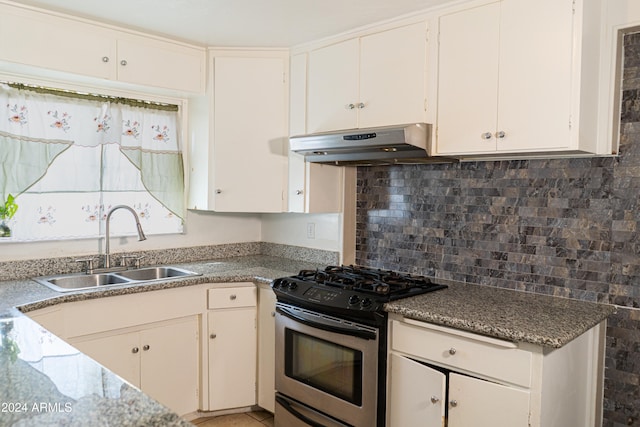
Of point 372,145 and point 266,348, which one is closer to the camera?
point 372,145

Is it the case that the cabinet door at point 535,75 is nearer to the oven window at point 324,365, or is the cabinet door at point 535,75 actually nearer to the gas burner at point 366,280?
the gas burner at point 366,280

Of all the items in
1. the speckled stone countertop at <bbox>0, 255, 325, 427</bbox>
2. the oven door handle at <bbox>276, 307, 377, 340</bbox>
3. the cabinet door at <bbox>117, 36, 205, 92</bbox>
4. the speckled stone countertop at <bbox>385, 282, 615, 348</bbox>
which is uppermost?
the cabinet door at <bbox>117, 36, 205, 92</bbox>

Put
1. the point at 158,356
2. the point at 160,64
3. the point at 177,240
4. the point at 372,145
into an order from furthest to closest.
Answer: the point at 177,240
the point at 160,64
the point at 158,356
the point at 372,145

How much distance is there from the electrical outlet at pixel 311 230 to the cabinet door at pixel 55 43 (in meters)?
1.52

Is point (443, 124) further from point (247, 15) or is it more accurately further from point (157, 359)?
point (157, 359)

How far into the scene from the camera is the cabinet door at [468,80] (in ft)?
7.32

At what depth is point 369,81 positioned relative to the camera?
2.69 meters

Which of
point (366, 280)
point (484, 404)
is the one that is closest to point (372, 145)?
point (366, 280)

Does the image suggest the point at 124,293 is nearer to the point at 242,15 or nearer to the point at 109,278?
the point at 109,278

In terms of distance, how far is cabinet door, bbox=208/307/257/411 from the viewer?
2.87 meters

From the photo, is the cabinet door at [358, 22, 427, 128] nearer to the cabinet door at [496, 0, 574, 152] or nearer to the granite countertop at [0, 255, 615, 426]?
the cabinet door at [496, 0, 574, 152]

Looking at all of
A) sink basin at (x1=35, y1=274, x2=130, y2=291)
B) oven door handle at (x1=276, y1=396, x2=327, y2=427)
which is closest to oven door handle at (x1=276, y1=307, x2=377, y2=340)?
oven door handle at (x1=276, y1=396, x2=327, y2=427)

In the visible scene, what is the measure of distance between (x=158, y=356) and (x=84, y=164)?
1.24 metres

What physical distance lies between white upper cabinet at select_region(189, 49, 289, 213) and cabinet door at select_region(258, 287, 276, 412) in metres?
0.62
